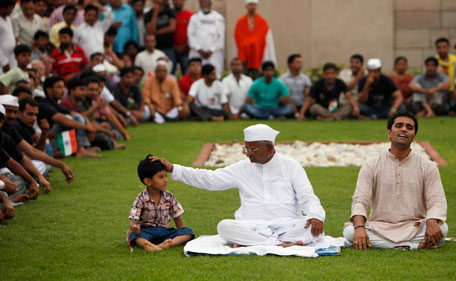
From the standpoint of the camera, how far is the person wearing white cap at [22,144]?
7.61m

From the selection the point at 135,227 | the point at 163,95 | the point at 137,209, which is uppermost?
the point at 163,95

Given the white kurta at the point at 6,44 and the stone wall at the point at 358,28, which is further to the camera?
the stone wall at the point at 358,28

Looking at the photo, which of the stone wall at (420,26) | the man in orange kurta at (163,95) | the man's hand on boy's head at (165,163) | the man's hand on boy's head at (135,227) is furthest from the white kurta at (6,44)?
the stone wall at (420,26)

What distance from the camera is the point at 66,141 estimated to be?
1062 centimetres

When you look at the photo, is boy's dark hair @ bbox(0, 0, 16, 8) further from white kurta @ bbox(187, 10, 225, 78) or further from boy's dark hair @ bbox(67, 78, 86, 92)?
white kurta @ bbox(187, 10, 225, 78)

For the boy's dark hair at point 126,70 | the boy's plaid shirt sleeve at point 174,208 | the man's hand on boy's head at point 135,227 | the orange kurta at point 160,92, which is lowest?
the man's hand on boy's head at point 135,227

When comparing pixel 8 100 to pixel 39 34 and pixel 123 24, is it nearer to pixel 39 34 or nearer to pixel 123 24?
pixel 39 34

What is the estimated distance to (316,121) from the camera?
14930 mm

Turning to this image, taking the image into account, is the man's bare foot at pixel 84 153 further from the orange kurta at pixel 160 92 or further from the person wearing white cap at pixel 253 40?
the person wearing white cap at pixel 253 40

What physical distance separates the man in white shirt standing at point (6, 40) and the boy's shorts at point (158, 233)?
21.7 ft

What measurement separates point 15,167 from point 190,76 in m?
8.96

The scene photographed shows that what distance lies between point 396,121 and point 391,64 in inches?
513

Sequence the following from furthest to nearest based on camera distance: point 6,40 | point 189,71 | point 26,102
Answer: point 189,71, point 6,40, point 26,102

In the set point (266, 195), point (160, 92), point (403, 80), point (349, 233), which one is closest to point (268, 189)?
point (266, 195)
